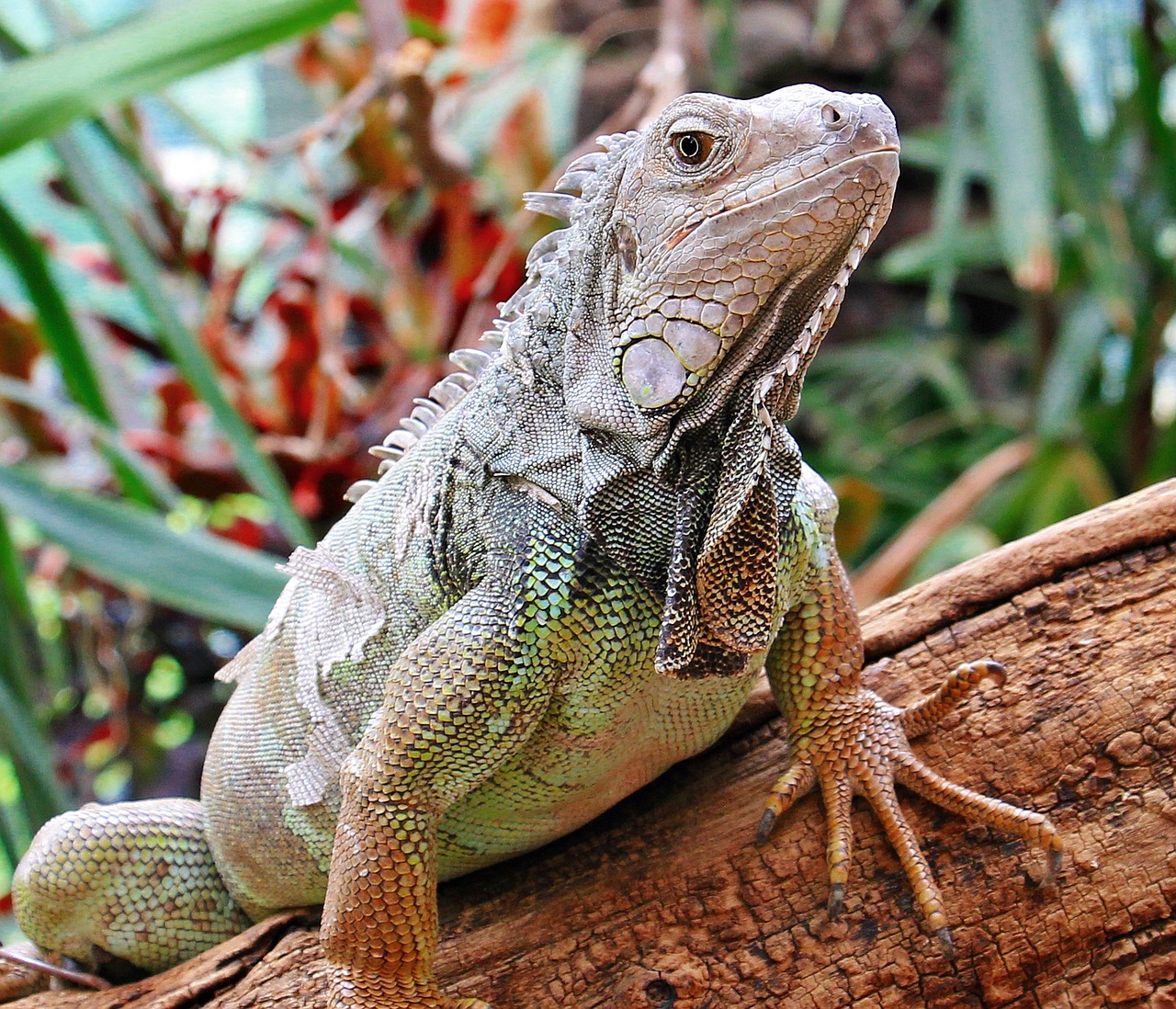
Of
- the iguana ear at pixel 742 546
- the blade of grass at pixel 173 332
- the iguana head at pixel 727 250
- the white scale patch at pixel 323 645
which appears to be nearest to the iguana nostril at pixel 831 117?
the iguana head at pixel 727 250

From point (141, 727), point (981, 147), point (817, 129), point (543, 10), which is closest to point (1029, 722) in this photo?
point (817, 129)

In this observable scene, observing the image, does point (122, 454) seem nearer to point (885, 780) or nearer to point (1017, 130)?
point (885, 780)

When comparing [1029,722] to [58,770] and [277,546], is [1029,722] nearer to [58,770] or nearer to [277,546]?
[277,546]

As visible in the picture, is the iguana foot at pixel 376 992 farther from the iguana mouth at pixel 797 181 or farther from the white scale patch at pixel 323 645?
the iguana mouth at pixel 797 181

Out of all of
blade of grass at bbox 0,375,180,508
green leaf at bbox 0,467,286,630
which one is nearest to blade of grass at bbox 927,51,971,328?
green leaf at bbox 0,467,286,630

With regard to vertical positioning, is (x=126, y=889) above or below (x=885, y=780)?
above

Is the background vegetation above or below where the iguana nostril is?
above

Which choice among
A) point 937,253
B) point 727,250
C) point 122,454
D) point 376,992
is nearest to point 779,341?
point 727,250

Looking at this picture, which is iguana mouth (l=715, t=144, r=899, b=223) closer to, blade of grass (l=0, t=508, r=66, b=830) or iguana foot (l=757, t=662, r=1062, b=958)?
iguana foot (l=757, t=662, r=1062, b=958)
